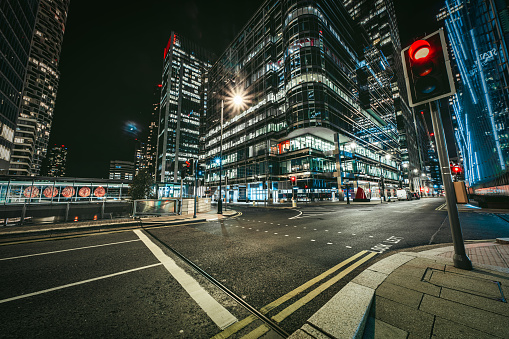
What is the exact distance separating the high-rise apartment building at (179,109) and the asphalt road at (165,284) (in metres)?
102

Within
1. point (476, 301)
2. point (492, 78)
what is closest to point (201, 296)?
point (476, 301)

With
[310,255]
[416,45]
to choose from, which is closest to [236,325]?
[310,255]

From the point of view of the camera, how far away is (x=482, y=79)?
31109mm

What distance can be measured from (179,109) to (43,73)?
66.9m

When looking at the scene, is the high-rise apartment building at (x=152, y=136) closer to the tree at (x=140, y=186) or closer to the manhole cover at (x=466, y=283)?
the tree at (x=140, y=186)

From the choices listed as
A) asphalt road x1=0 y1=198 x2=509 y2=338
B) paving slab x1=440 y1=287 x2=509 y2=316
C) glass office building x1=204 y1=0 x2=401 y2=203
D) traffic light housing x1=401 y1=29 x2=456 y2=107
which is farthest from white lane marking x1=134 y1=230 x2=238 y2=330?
glass office building x1=204 y1=0 x2=401 y2=203

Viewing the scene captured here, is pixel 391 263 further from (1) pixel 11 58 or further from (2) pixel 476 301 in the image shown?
(1) pixel 11 58

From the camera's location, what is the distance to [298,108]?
124ft

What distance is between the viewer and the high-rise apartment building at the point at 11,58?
3259 cm

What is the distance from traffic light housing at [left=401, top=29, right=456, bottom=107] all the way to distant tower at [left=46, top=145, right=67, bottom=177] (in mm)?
212439

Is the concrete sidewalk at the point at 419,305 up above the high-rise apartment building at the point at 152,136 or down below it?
below

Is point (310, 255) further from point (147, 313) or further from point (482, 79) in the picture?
point (482, 79)

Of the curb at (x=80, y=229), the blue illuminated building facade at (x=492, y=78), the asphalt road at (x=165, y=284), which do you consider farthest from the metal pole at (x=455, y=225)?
the blue illuminated building facade at (x=492, y=78)

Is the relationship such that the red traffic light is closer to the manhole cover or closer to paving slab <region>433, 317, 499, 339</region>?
the manhole cover
